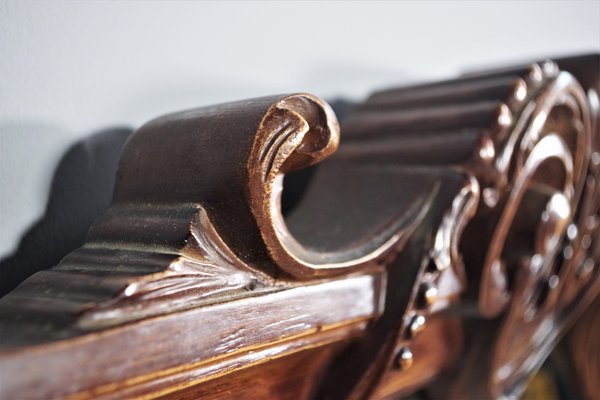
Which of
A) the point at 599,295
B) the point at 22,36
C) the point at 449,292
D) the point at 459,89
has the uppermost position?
the point at 22,36

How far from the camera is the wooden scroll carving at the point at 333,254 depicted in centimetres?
31

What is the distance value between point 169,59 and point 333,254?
177mm

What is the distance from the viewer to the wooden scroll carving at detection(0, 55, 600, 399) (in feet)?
1.01

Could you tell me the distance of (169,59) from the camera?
48 centimetres

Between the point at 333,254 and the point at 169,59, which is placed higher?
the point at 169,59

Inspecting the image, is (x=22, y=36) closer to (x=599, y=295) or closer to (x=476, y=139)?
(x=476, y=139)

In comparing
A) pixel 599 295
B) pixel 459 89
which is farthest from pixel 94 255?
pixel 599 295

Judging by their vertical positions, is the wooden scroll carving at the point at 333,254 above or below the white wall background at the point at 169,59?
below

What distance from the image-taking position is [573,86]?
586mm

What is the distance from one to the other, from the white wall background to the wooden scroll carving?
47mm

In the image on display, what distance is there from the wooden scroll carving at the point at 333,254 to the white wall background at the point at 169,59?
0.15ft

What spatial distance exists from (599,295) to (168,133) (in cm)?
64

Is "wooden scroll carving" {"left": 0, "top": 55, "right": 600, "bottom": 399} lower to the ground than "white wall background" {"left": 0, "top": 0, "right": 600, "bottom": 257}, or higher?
lower

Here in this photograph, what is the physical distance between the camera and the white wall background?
40cm
